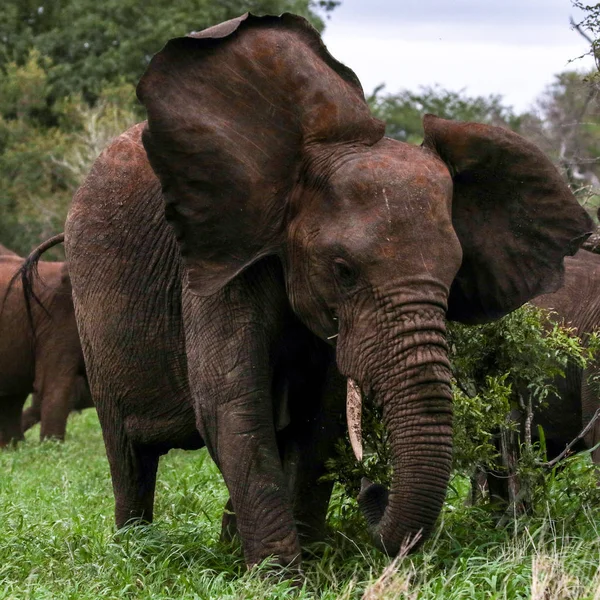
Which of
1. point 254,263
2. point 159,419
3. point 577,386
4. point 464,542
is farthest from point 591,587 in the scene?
point 577,386

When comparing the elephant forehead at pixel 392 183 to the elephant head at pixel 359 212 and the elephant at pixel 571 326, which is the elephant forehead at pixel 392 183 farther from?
the elephant at pixel 571 326

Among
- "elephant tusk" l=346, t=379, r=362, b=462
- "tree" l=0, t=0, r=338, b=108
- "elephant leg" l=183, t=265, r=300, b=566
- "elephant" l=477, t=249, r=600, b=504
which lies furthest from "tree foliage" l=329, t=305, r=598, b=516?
"tree" l=0, t=0, r=338, b=108

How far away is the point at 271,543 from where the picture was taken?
527 centimetres

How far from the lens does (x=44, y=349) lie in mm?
13398

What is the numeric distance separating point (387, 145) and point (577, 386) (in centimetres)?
369

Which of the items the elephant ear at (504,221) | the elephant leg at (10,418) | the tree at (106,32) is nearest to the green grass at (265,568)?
the elephant ear at (504,221)

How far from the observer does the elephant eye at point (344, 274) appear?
4.96m

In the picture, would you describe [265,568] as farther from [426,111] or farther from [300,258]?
[426,111]

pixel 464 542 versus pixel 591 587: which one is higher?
pixel 591 587

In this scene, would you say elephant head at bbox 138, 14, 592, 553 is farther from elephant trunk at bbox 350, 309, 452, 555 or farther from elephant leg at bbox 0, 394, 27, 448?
elephant leg at bbox 0, 394, 27, 448

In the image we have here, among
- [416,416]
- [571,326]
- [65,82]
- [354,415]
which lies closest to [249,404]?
[354,415]

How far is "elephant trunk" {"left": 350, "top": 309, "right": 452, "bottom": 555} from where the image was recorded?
477cm

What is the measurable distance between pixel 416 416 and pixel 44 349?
907cm

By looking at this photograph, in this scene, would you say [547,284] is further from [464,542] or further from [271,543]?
→ [271,543]
